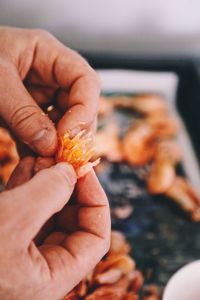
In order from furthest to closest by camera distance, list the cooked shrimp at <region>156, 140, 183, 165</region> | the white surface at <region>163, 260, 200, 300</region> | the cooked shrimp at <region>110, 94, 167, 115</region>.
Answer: the cooked shrimp at <region>110, 94, 167, 115</region> → the cooked shrimp at <region>156, 140, 183, 165</region> → the white surface at <region>163, 260, 200, 300</region>

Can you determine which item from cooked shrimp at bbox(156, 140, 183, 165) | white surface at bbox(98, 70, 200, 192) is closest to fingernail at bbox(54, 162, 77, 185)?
cooked shrimp at bbox(156, 140, 183, 165)

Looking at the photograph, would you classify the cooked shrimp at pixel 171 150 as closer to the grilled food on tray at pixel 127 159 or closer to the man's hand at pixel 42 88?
the grilled food on tray at pixel 127 159

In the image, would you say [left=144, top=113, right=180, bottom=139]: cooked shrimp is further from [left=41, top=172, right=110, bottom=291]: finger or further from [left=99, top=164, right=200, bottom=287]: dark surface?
[left=41, top=172, right=110, bottom=291]: finger

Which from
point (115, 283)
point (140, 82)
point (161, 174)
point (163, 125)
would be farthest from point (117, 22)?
point (115, 283)

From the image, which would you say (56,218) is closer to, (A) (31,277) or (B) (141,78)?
(A) (31,277)

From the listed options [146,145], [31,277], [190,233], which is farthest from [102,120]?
[31,277]

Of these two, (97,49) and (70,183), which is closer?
(70,183)
